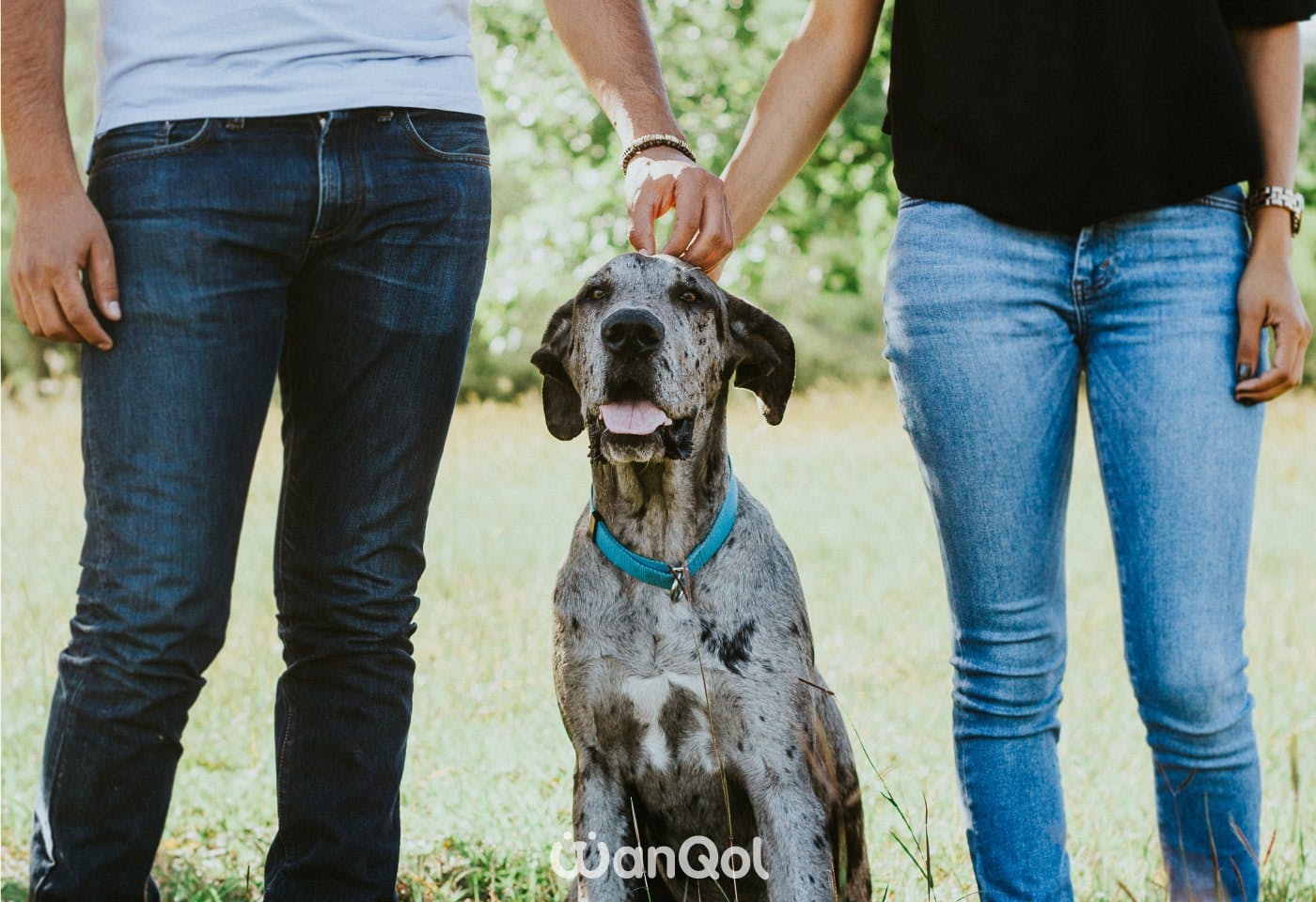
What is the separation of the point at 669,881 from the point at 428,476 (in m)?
0.97

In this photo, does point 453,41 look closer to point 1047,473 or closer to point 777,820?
point 1047,473

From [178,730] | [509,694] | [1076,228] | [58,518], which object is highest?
[58,518]

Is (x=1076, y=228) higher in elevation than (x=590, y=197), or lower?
lower

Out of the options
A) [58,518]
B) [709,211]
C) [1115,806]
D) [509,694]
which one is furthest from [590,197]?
[709,211]

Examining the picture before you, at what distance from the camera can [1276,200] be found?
249cm

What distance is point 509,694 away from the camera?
198 inches

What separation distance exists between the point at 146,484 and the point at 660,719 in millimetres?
1034

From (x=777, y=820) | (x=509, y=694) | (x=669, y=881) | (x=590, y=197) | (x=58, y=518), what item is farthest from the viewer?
(x=590, y=197)

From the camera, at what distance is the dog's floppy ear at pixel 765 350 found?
112 inches

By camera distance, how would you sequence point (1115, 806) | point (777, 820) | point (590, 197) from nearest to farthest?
point (777, 820), point (1115, 806), point (590, 197)

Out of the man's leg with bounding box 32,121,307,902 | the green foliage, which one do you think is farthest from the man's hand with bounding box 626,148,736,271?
the green foliage

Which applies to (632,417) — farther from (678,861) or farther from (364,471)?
(678,861)

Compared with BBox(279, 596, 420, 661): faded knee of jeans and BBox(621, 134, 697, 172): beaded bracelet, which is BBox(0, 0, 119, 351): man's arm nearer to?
BBox(279, 596, 420, 661): faded knee of jeans

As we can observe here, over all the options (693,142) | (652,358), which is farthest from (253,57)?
(693,142)
